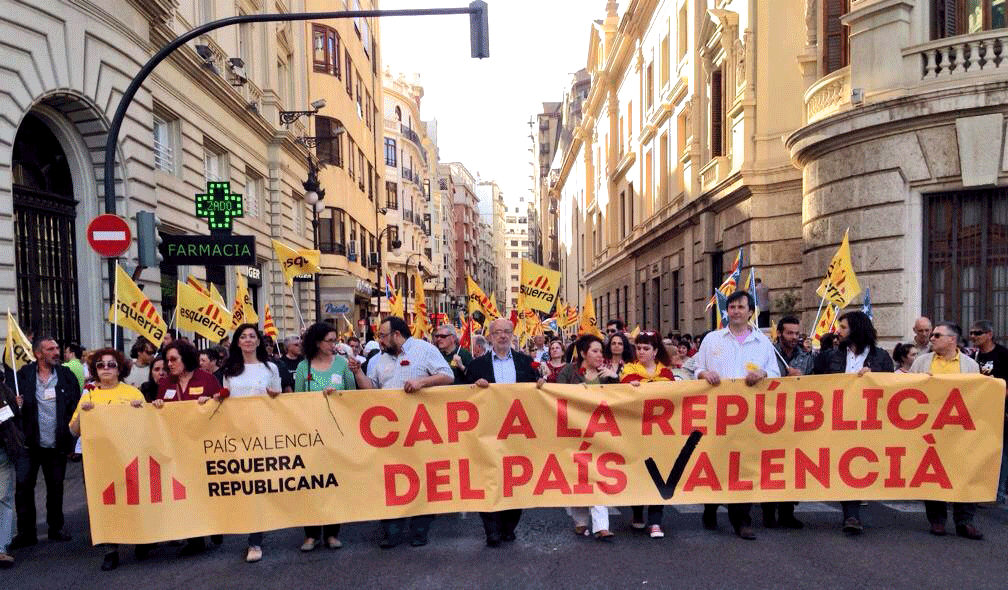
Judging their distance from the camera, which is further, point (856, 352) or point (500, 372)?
point (856, 352)

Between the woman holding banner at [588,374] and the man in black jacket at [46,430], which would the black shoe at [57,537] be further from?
the woman holding banner at [588,374]

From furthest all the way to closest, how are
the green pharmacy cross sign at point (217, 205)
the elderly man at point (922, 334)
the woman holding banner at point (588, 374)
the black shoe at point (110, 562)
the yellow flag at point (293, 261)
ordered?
the green pharmacy cross sign at point (217, 205) → the yellow flag at point (293, 261) → the elderly man at point (922, 334) → the woman holding banner at point (588, 374) → the black shoe at point (110, 562)

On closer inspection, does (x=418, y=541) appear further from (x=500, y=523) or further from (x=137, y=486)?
(x=137, y=486)

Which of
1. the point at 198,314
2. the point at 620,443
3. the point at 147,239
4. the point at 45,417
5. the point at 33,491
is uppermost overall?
the point at 147,239

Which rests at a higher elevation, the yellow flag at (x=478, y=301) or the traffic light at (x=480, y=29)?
the traffic light at (x=480, y=29)

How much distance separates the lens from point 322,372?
6.10 meters

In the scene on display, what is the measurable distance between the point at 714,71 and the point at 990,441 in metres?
16.6

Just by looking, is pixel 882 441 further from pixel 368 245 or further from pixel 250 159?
pixel 368 245

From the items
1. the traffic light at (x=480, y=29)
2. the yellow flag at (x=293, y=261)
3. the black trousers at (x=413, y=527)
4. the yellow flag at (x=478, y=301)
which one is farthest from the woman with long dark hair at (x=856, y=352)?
the yellow flag at (x=293, y=261)

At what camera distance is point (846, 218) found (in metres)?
13.3

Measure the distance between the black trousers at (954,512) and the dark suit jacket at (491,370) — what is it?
10.4 ft

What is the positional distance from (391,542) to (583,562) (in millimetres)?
1492

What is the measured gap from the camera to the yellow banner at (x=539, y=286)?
494 inches

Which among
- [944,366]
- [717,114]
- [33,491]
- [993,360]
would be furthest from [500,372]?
[717,114]
